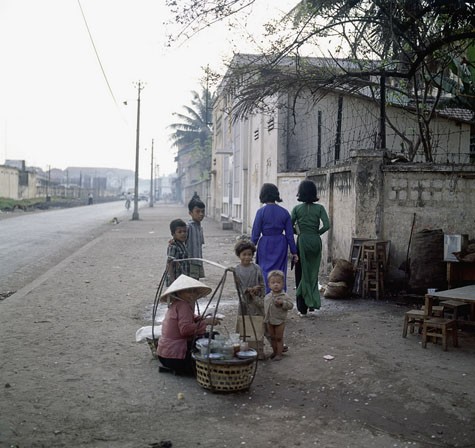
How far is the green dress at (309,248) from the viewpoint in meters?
7.56

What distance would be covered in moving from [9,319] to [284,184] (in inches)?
361

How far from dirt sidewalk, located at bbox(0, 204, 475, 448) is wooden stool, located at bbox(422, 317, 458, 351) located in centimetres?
12

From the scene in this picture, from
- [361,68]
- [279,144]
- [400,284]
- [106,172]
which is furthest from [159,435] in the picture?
[106,172]

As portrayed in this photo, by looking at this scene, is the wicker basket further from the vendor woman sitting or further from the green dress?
the green dress

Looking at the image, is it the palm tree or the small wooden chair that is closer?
the small wooden chair

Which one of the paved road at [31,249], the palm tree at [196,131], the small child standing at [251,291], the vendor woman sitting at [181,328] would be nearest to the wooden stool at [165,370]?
the vendor woman sitting at [181,328]

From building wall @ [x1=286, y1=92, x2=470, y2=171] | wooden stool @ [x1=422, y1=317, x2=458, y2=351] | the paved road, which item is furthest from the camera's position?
building wall @ [x1=286, y1=92, x2=470, y2=171]

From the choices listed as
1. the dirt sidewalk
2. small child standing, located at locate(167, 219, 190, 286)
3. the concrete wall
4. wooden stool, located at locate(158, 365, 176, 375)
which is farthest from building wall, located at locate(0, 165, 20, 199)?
wooden stool, located at locate(158, 365, 176, 375)

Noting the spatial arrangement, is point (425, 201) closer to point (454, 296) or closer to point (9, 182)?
point (454, 296)

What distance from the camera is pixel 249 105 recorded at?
11.0 meters

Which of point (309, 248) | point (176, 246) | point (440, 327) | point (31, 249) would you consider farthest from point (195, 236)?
point (31, 249)

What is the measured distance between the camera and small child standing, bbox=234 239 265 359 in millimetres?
5434

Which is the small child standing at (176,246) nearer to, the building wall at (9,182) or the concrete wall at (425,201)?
the concrete wall at (425,201)

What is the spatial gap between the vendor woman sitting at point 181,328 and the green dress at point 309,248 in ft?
9.08
